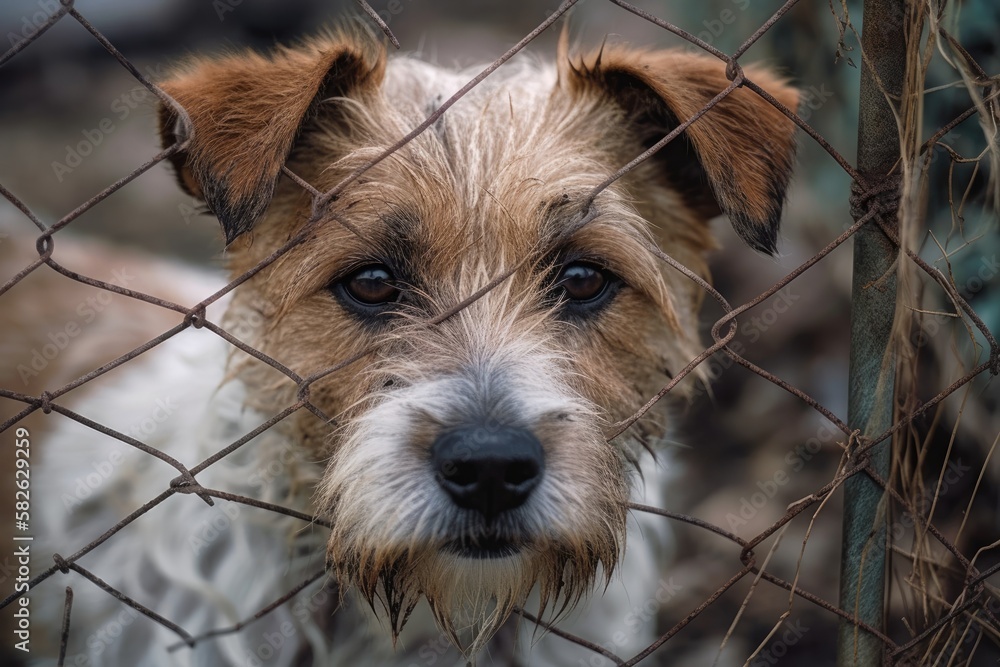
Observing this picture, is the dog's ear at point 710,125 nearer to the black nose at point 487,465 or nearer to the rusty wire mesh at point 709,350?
the rusty wire mesh at point 709,350

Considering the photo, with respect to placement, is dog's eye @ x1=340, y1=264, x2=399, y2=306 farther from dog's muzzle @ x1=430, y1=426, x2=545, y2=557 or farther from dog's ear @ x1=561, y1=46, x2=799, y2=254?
dog's ear @ x1=561, y1=46, x2=799, y2=254

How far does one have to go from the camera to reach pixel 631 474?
8.99ft

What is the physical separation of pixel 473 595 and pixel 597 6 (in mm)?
7498

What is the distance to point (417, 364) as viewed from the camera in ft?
7.91

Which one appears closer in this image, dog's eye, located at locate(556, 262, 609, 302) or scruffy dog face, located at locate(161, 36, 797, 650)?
scruffy dog face, located at locate(161, 36, 797, 650)

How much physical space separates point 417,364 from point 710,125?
43.9 inches

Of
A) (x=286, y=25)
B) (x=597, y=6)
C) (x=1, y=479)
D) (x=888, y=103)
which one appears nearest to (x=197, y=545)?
(x=1, y=479)

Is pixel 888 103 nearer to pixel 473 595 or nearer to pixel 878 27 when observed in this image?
pixel 878 27

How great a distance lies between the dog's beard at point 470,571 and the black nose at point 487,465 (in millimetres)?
158

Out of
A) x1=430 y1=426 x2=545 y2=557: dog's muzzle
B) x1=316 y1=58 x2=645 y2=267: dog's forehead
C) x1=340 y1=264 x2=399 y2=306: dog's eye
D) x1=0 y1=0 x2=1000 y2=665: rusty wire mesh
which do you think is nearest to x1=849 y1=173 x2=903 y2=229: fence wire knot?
x1=0 y1=0 x2=1000 y2=665: rusty wire mesh

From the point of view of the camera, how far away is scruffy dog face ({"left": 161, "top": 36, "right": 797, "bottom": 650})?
2152 millimetres

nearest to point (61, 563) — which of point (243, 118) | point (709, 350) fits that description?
point (243, 118)

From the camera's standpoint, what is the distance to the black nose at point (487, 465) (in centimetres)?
206

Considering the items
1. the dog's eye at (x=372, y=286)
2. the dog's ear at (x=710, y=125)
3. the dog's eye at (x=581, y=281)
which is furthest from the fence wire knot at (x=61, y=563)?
the dog's ear at (x=710, y=125)
